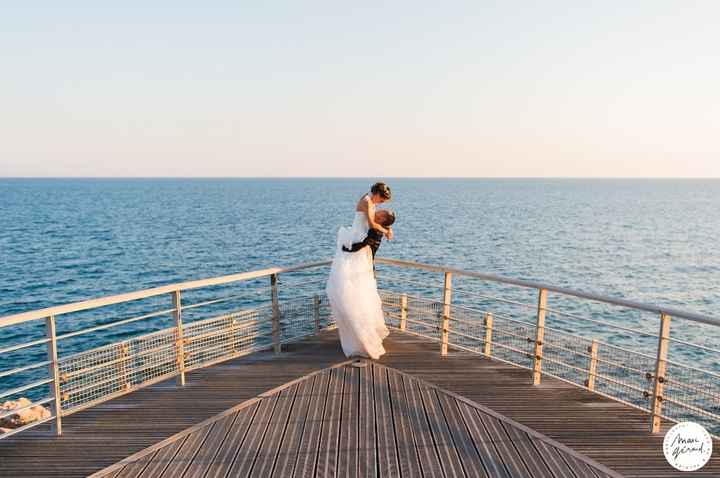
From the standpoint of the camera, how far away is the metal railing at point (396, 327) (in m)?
4.62

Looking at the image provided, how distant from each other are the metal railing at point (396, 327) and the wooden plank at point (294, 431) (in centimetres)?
139

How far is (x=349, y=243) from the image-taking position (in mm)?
6250

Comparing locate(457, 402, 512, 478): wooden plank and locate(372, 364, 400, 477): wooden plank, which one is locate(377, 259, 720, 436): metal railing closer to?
locate(457, 402, 512, 478): wooden plank

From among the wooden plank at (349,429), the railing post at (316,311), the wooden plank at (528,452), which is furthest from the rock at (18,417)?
the wooden plank at (528,452)

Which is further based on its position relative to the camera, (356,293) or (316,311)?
(316,311)

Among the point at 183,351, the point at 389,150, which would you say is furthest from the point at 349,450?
the point at 389,150

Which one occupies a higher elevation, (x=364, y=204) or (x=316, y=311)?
(x=364, y=204)

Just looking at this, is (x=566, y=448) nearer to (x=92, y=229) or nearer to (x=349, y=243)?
(x=349, y=243)

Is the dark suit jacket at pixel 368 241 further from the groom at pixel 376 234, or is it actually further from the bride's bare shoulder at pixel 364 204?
the bride's bare shoulder at pixel 364 204

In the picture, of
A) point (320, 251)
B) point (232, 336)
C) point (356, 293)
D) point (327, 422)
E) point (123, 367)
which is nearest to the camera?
point (327, 422)

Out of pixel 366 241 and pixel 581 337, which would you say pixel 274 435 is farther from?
pixel 581 337

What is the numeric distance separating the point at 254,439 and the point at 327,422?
0.74 m

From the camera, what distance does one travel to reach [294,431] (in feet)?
14.7

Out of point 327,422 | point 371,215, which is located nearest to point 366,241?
point 371,215
